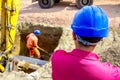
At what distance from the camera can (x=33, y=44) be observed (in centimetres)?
1106

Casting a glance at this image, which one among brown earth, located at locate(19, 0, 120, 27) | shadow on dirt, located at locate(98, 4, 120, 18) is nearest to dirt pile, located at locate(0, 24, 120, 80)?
brown earth, located at locate(19, 0, 120, 27)

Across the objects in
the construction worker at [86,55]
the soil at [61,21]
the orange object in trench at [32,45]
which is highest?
the construction worker at [86,55]

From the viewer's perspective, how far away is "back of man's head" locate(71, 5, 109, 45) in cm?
276

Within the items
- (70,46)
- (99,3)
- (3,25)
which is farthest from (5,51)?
(99,3)

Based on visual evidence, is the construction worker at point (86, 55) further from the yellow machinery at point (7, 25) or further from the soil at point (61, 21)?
the yellow machinery at point (7, 25)

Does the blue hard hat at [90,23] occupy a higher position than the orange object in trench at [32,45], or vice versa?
the blue hard hat at [90,23]

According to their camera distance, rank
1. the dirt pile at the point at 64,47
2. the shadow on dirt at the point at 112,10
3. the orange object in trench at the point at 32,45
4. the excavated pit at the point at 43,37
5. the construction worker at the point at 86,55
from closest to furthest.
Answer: the construction worker at the point at 86,55 → the dirt pile at the point at 64,47 → the orange object in trench at the point at 32,45 → the excavated pit at the point at 43,37 → the shadow on dirt at the point at 112,10

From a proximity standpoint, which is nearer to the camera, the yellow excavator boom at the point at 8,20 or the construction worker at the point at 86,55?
the construction worker at the point at 86,55

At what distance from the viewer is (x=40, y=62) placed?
33.1 feet

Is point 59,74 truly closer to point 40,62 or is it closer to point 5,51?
point 5,51

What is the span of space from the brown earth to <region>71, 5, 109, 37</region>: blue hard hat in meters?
11.5

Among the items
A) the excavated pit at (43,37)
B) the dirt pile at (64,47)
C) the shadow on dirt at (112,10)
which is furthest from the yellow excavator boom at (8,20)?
the shadow on dirt at (112,10)

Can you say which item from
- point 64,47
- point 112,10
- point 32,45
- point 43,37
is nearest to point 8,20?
point 64,47

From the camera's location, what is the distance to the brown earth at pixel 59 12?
15.1 m
